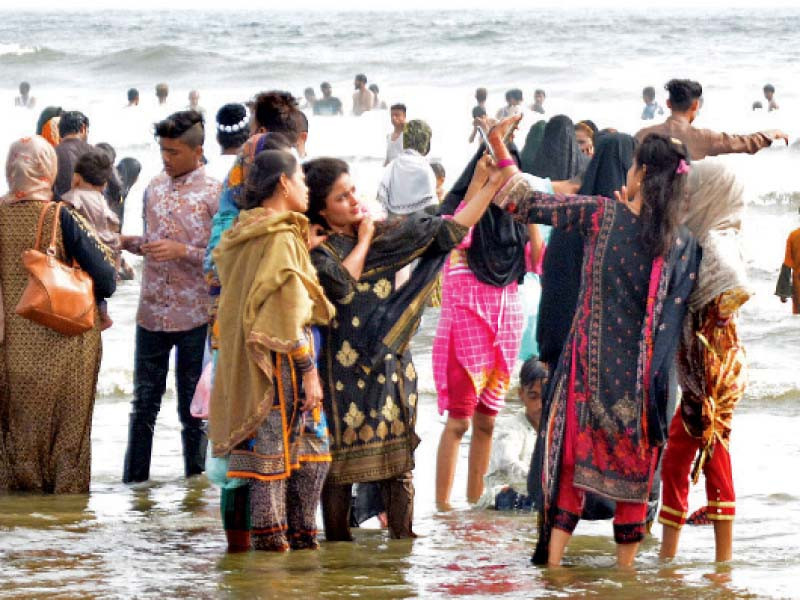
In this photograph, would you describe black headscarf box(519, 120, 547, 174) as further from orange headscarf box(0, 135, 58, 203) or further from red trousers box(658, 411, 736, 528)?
orange headscarf box(0, 135, 58, 203)

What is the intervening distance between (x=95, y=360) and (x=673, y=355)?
9.61 feet

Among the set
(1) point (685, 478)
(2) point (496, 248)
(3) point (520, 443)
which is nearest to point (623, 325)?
(1) point (685, 478)

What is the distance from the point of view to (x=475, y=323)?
6.99 m

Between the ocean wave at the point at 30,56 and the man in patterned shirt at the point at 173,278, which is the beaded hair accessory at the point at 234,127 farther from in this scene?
the ocean wave at the point at 30,56

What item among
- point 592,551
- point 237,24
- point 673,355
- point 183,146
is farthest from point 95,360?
point 237,24

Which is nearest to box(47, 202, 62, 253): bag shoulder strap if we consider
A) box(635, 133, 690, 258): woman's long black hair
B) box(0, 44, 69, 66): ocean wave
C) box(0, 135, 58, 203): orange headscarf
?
box(0, 135, 58, 203): orange headscarf

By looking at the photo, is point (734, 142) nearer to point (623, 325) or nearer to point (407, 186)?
point (407, 186)

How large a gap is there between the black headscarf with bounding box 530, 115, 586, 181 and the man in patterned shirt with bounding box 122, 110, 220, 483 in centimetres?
163

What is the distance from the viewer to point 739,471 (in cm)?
791

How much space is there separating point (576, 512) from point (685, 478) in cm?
58

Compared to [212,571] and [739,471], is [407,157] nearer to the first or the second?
[739,471]

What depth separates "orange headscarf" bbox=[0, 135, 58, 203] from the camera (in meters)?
6.60

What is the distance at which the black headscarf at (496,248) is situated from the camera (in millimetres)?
6914

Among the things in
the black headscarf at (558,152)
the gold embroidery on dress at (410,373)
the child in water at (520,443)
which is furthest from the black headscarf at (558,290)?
the black headscarf at (558,152)
